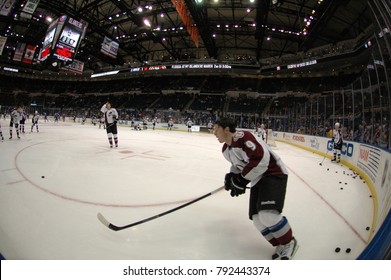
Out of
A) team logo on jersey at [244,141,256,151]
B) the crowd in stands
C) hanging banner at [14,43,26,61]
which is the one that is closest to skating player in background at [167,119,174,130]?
the crowd in stands

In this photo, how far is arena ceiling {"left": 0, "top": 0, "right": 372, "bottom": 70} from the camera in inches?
553

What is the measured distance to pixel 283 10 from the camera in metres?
14.6

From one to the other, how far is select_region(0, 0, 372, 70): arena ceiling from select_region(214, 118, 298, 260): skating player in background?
13.5 m

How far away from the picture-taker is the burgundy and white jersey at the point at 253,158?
182 cm

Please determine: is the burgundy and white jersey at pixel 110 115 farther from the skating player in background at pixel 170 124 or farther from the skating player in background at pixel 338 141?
the skating player in background at pixel 170 124

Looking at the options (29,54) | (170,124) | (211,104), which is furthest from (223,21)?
(29,54)

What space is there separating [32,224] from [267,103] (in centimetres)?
2786

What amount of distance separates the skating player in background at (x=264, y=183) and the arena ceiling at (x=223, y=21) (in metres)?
13.5

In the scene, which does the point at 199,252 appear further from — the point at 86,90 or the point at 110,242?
the point at 86,90

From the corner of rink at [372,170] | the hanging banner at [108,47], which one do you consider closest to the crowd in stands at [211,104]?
the corner of rink at [372,170]

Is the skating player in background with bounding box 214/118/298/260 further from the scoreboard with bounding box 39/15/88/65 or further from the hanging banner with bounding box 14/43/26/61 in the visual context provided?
the hanging banner with bounding box 14/43/26/61

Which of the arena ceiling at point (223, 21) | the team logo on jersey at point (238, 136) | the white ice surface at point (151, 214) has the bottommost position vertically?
the white ice surface at point (151, 214)

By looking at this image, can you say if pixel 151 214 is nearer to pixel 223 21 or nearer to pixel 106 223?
pixel 106 223
